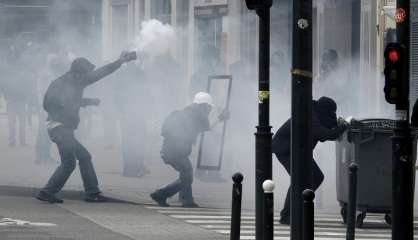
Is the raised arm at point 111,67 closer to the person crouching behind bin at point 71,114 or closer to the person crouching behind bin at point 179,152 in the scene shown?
the person crouching behind bin at point 71,114

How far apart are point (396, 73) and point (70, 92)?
6.66 m

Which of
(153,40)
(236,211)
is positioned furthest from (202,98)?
(236,211)

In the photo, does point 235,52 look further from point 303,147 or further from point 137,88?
point 303,147

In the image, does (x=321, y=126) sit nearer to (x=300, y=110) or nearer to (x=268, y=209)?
(x=300, y=110)

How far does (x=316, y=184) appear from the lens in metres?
17.0

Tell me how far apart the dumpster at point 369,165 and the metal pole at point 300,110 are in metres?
3.58

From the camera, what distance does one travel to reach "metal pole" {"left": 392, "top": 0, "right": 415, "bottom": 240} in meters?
13.0

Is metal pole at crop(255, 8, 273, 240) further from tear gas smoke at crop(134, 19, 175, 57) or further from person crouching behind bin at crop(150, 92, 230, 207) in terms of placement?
tear gas smoke at crop(134, 19, 175, 57)

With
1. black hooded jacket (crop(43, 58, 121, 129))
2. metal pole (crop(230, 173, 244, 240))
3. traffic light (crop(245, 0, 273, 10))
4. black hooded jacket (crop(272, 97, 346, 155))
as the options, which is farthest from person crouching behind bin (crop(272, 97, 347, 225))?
metal pole (crop(230, 173, 244, 240))

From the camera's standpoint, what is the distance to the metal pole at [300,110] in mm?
13258

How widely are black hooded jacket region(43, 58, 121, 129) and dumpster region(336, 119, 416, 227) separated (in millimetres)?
3286

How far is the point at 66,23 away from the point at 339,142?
13.1 meters

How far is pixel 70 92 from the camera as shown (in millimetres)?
18969

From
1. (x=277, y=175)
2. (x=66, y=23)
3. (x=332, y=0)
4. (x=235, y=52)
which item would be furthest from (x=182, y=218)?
(x=66, y=23)
